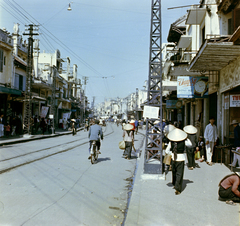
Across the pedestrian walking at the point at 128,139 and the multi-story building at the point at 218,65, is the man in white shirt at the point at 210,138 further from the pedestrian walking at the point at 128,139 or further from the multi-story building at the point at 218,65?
the pedestrian walking at the point at 128,139

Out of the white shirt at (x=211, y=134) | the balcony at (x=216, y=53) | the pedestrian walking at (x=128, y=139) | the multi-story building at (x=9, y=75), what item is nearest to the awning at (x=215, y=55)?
the balcony at (x=216, y=53)

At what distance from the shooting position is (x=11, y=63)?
24984mm

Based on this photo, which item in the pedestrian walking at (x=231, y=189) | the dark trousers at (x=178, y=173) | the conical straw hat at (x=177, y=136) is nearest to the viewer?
the pedestrian walking at (x=231, y=189)

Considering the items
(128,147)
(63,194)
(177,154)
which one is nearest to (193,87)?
(128,147)

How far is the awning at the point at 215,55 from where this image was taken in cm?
898

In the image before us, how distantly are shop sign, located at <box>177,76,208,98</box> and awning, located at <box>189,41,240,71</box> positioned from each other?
4.34ft

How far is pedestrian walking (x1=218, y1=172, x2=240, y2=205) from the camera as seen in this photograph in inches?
211

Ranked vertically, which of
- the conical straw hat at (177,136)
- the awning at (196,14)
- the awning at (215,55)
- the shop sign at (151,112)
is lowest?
the conical straw hat at (177,136)

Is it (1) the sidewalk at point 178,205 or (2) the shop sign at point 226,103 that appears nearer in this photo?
(1) the sidewalk at point 178,205

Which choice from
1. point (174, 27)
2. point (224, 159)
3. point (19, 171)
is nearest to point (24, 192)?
point (19, 171)

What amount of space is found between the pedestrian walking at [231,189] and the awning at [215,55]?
16.7 feet

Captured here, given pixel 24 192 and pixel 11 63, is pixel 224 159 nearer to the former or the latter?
pixel 24 192

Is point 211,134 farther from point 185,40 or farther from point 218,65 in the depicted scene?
point 185,40

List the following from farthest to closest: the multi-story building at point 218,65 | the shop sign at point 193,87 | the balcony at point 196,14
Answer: the balcony at point 196,14
the shop sign at point 193,87
the multi-story building at point 218,65
